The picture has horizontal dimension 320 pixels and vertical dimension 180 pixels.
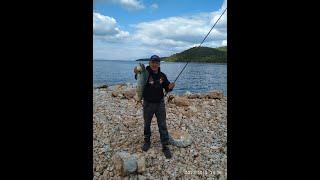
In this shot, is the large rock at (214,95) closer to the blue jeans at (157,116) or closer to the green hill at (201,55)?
the green hill at (201,55)

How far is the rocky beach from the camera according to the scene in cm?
458

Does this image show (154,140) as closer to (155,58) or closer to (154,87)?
(154,87)

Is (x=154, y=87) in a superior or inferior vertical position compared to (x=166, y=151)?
superior

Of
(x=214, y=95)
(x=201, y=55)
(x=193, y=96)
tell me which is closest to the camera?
(x=201, y=55)

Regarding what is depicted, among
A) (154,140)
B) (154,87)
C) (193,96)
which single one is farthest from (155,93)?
(193,96)

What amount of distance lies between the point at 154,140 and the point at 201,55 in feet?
4.59

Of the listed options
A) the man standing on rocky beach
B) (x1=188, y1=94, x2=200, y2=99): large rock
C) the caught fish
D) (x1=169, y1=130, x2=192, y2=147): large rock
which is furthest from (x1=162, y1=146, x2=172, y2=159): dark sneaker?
(x1=188, y1=94, x2=200, y2=99): large rock

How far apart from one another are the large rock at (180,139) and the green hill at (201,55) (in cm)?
113

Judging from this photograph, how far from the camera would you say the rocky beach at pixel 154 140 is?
4582 mm

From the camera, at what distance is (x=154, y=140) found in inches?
194

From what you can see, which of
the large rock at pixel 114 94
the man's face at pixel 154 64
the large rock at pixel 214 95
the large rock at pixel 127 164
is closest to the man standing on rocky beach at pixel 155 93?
the man's face at pixel 154 64
